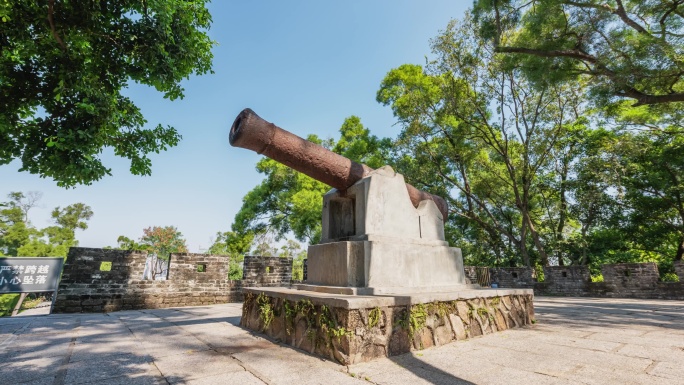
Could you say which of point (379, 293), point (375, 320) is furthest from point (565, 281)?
point (375, 320)

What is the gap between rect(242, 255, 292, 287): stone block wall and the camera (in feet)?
31.6

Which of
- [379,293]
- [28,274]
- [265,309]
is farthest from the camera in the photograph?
[28,274]

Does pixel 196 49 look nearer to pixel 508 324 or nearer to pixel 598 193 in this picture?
pixel 508 324

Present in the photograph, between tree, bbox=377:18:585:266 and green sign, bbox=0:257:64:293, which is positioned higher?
tree, bbox=377:18:585:266

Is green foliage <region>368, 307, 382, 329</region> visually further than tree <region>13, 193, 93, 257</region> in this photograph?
No

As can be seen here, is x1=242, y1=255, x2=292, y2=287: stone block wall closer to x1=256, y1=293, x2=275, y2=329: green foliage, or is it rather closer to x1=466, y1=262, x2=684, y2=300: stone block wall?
x1=256, y1=293, x2=275, y2=329: green foliage

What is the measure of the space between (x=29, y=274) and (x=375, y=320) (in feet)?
28.3

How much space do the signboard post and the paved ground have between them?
3.44 m

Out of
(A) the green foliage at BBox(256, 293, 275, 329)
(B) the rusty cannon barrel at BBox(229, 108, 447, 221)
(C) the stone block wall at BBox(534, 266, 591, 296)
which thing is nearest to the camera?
(B) the rusty cannon barrel at BBox(229, 108, 447, 221)

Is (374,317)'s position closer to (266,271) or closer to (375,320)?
(375,320)

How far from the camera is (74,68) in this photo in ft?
14.8

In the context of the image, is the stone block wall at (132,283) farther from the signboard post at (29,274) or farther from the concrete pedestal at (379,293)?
the concrete pedestal at (379,293)

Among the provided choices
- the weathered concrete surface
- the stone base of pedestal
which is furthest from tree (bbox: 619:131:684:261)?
the weathered concrete surface

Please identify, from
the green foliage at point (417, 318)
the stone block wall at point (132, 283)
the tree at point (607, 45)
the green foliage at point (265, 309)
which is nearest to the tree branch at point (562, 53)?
the tree at point (607, 45)
